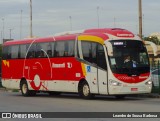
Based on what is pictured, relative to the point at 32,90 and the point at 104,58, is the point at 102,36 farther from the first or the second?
the point at 32,90

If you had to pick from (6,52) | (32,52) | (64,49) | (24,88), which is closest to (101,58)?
(64,49)

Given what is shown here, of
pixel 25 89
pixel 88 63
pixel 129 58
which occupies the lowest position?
pixel 25 89

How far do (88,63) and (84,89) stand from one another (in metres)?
1.41

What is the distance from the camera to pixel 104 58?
2408 cm

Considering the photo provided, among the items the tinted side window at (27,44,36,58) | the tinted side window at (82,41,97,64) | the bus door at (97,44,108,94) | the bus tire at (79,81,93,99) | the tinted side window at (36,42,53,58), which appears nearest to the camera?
the bus door at (97,44,108,94)

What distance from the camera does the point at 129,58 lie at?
24.1 metres

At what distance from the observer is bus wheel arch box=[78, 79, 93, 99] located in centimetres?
2523

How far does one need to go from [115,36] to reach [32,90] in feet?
28.2

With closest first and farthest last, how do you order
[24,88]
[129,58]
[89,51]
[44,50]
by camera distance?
[129,58] < [89,51] < [44,50] < [24,88]

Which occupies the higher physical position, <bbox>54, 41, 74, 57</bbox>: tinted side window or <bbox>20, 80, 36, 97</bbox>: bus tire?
<bbox>54, 41, 74, 57</bbox>: tinted side window

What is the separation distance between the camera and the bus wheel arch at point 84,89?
2523cm

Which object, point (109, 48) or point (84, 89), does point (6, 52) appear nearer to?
point (84, 89)

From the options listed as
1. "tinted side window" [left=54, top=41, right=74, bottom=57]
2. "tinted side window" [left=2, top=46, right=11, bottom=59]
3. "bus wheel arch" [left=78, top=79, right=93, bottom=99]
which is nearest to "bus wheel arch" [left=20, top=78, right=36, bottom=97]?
"tinted side window" [left=2, top=46, right=11, bottom=59]

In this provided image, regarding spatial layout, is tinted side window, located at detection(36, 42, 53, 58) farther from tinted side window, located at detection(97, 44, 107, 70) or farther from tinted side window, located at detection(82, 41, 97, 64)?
tinted side window, located at detection(97, 44, 107, 70)
